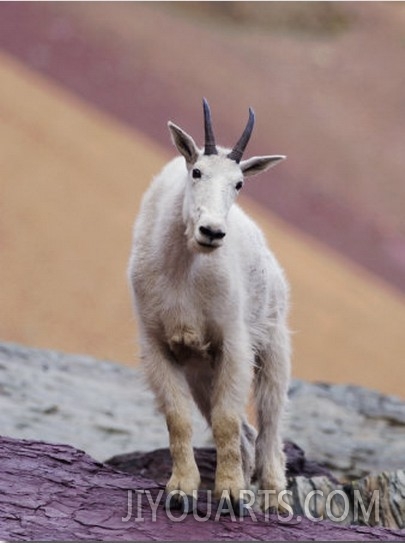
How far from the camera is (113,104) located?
12.1m

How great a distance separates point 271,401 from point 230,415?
3.01 feet

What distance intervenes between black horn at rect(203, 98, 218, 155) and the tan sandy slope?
5.06m

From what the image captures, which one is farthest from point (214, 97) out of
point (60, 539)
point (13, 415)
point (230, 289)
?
point (60, 539)

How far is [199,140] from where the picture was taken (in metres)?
11.7

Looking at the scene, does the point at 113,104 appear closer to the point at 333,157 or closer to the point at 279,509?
the point at 333,157

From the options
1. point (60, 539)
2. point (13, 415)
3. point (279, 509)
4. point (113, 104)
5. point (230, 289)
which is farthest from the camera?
point (113, 104)

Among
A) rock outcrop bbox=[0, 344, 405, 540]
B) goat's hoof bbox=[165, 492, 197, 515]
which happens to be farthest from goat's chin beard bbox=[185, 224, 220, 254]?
goat's hoof bbox=[165, 492, 197, 515]

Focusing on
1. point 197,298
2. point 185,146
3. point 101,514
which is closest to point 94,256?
point 197,298

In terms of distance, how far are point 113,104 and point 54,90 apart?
55cm

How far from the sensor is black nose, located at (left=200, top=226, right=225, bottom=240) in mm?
6055

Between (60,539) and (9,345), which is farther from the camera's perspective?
(9,345)

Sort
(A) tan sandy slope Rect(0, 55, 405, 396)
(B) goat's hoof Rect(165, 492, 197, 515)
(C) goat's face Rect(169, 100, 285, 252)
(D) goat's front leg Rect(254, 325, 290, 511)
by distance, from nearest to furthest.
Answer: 1. (C) goat's face Rect(169, 100, 285, 252)
2. (B) goat's hoof Rect(165, 492, 197, 515)
3. (D) goat's front leg Rect(254, 325, 290, 511)
4. (A) tan sandy slope Rect(0, 55, 405, 396)

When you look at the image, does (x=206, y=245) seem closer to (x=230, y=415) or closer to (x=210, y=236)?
(x=210, y=236)

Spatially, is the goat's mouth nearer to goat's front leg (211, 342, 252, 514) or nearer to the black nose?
the black nose
